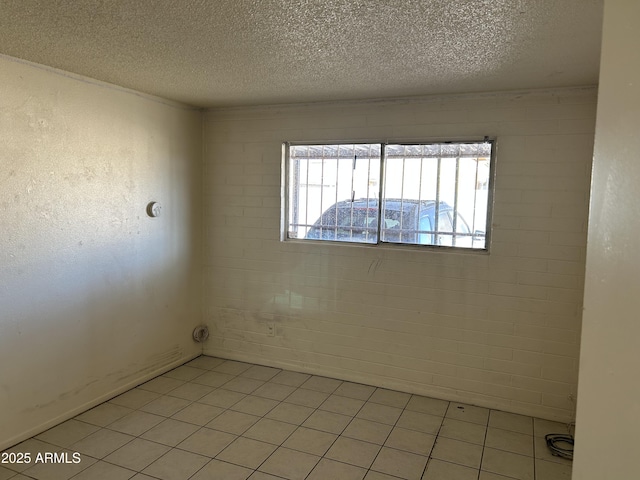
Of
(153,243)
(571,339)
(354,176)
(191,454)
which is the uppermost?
(354,176)

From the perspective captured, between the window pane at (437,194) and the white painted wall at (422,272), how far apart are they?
0.13 metres

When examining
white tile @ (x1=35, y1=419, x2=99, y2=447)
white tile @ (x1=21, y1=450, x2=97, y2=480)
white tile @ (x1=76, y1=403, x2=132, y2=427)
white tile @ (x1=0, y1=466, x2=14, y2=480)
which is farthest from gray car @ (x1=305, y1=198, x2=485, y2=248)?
white tile @ (x1=0, y1=466, x2=14, y2=480)

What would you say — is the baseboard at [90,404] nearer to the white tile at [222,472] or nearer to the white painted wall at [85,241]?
the white painted wall at [85,241]

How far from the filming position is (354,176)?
379 centimetres

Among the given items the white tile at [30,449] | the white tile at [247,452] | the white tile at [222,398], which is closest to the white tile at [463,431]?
the white tile at [247,452]

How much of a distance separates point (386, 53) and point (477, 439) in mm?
2504

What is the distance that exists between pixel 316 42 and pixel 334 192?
1.72 metres

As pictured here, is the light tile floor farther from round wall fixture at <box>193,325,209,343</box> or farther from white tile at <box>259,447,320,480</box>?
round wall fixture at <box>193,325,209,343</box>

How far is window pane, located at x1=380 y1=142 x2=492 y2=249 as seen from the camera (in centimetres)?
338

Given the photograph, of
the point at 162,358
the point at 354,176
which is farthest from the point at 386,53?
the point at 162,358

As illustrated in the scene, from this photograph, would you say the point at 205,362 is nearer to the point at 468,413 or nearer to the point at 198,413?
the point at 198,413

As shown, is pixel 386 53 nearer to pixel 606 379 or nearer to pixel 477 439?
pixel 606 379

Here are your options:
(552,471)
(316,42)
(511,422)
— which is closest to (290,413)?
(511,422)

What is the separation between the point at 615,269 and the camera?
2.35ft
